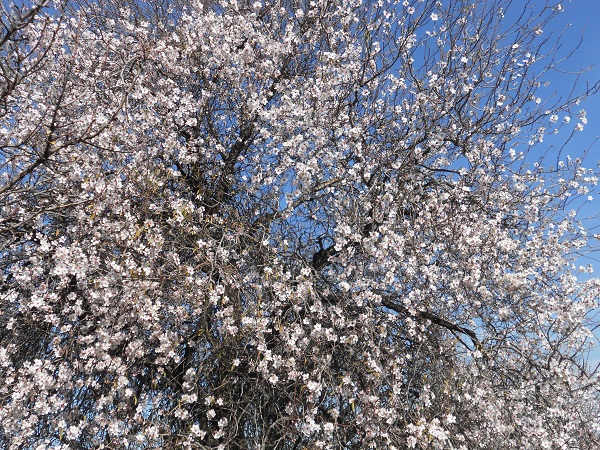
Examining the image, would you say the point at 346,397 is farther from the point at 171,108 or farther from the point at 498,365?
the point at 171,108

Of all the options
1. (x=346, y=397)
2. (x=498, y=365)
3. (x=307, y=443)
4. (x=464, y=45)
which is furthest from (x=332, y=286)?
(x=464, y=45)

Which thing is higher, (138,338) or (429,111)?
(429,111)

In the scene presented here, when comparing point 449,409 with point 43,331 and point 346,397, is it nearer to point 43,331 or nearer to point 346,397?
point 346,397

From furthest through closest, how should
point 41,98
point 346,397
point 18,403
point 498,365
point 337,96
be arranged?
point 337,96 → point 41,98 → point 498,365 → point 346,397 → point 18,403

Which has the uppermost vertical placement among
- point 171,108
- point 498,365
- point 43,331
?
point 171,108

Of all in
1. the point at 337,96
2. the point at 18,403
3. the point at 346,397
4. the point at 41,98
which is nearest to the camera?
the point at 18,403

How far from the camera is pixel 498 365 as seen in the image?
14.9 feet

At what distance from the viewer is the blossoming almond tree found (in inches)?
157

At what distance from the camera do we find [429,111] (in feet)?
18.6

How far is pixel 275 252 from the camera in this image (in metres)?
4.57

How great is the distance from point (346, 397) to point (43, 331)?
276 cm

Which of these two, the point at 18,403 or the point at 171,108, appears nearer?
the point at 18,403

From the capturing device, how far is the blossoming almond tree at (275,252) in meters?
3.99

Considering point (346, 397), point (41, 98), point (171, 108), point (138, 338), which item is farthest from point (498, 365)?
point (41, 98)
